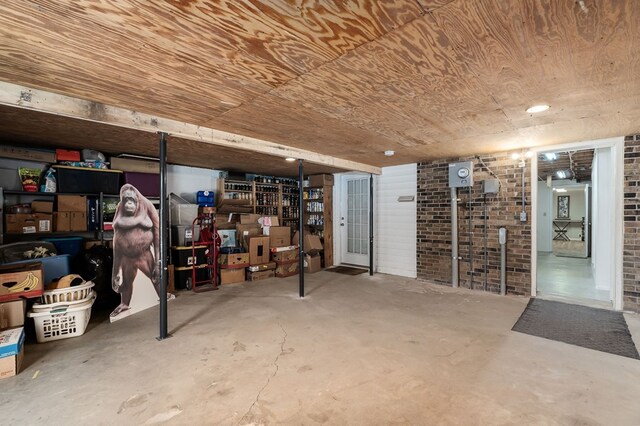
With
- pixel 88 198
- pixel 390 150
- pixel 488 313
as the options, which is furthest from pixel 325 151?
pixel 88 198

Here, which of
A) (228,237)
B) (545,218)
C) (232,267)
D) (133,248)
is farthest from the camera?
(545,218)

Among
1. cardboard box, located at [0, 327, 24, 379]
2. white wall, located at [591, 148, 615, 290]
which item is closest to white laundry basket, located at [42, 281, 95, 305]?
cardboard box, located at [0, 327, 24, 379]

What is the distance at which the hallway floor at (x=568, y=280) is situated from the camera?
4586mm

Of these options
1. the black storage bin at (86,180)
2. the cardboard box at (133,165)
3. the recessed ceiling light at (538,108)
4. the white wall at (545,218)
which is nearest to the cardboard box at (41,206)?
the black storage bin at (86,180)

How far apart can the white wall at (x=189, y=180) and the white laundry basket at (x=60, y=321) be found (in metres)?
2.94

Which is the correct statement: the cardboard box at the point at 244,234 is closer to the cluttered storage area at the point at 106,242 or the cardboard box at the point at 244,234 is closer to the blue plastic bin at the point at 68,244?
the cluttered storage area at the point at 106,242

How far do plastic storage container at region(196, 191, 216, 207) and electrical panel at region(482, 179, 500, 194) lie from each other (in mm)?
5166

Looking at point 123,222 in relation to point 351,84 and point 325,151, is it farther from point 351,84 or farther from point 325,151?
point 351,84

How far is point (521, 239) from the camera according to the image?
182 inches

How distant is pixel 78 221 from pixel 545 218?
1257 cm

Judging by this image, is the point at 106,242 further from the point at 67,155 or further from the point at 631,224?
the point at 631,224

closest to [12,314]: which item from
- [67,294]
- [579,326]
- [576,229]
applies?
[67,294]

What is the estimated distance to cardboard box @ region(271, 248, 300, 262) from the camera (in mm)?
5988

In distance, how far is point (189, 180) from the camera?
5.96 meters
